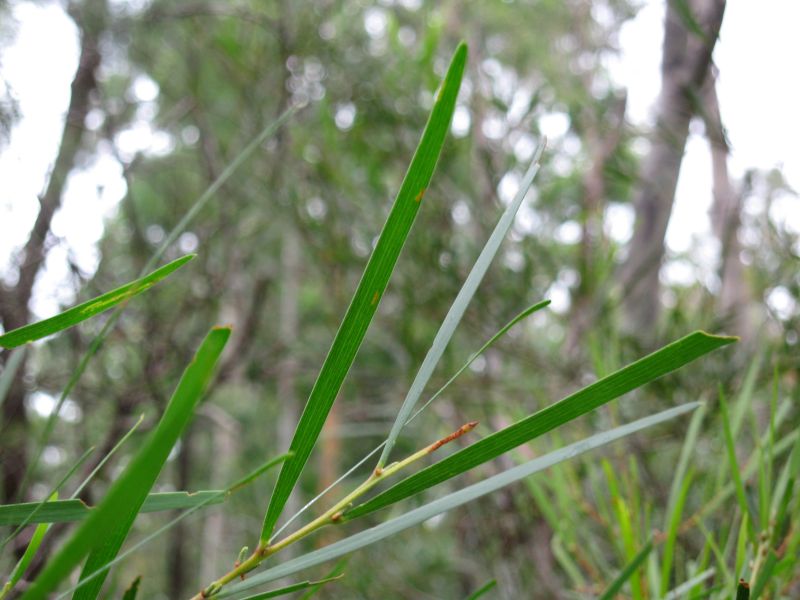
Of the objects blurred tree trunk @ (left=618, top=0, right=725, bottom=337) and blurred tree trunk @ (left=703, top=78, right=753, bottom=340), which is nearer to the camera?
blurred tree trunk @ (left=703, top=78, right=753, bottom=340)

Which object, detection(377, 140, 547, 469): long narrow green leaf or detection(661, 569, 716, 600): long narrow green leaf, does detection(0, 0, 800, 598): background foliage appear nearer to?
detection(661, 569, 716, 600): long narrow green leaf

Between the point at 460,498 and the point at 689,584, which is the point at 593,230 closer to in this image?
the point at 689,584

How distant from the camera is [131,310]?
5.25ft

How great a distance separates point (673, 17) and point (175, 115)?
98 cm

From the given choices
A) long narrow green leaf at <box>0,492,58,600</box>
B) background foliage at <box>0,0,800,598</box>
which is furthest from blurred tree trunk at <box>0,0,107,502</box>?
long narrow green leaf at <box>0,492,58,600</box>

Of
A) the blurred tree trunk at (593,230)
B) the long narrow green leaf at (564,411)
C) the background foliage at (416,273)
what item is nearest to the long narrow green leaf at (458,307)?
the long narrow green leaf at (564,411)

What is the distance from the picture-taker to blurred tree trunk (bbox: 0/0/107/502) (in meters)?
1.21

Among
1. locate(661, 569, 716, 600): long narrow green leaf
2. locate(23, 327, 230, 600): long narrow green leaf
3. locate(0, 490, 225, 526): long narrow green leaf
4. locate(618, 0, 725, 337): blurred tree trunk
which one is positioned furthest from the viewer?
locate(618, 0, 725, 337): blurred tree trunk

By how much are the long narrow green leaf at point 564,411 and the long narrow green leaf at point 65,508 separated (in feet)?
0.20

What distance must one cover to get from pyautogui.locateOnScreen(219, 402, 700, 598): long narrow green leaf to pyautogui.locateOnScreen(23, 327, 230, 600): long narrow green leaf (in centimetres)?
8

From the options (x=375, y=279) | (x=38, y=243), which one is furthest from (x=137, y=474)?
(x=38, y=243)

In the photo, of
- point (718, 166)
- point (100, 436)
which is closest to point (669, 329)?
point (100, 436)

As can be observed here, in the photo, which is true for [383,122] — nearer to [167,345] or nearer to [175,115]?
[175,115]

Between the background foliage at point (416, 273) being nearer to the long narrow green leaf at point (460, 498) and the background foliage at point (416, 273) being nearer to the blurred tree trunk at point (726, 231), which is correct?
the blurred tree trunk at point (726, 231)
